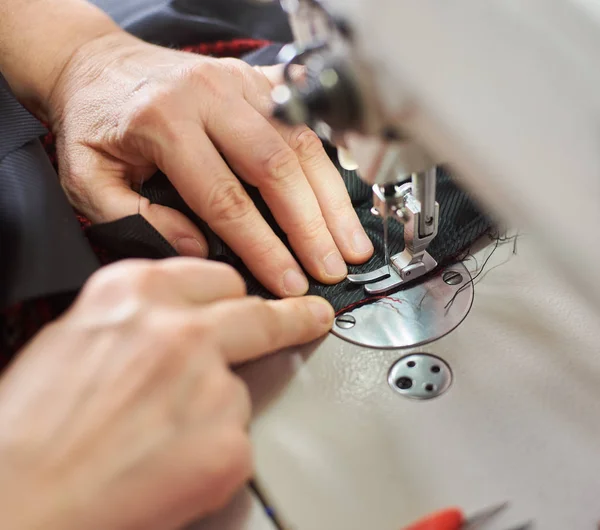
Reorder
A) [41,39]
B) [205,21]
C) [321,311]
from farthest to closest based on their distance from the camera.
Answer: [205,21] < [41,39] < [321,311]

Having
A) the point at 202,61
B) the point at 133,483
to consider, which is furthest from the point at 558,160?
the point at 202,61

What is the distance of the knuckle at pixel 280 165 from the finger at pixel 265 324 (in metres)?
0.18

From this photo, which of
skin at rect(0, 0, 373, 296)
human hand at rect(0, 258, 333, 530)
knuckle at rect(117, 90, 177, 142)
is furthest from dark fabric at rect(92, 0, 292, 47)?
human hand at rect(0, 258, 333, 530)

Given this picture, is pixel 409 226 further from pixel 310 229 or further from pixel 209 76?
pixel 209 76

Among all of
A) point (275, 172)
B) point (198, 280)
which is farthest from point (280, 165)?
point (198, 280)

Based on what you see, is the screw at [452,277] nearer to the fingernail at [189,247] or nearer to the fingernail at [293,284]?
the fingernail at [293,284]

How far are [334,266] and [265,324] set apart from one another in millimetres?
171

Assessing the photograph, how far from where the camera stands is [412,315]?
71 cm

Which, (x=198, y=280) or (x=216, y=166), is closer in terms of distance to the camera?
(x=198, y=280)

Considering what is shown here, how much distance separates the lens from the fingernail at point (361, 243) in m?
0.79

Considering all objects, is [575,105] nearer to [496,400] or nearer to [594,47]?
[594,47]

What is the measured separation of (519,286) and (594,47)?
30 centimetres

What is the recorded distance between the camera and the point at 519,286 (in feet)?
2.35

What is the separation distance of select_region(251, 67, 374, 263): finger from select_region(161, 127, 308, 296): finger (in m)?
0.08
